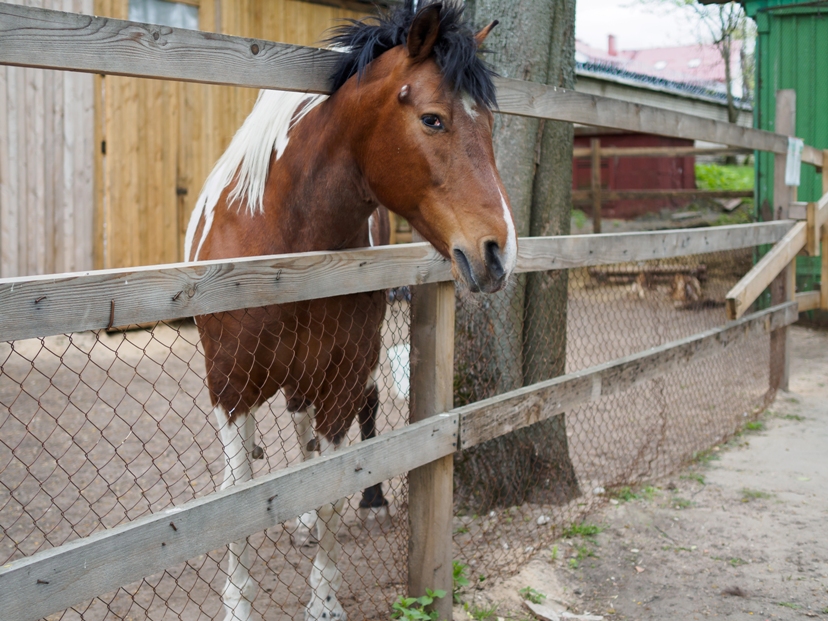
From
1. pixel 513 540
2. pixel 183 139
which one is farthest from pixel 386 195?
pixel 183 139

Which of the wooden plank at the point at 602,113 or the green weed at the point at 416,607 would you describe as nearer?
the green weed at the point at 416,607

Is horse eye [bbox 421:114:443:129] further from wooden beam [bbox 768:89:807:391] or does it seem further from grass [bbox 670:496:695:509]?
wooden beam [bbox 768:89:807:391]

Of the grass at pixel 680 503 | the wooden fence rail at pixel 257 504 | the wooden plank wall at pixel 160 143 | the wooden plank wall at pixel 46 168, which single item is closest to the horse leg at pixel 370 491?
the wooden fence rail at pixel 257 504

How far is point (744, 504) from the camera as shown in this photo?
3.81m

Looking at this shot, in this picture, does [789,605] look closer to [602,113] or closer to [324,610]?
[324,610]

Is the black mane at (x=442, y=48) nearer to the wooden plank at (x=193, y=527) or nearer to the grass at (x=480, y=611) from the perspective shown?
the wooden plank at (x=193, y=527)

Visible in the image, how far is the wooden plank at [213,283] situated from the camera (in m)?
1.46

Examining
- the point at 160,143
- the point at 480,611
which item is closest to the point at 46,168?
the point at 160,143

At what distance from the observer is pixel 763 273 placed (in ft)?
14.6

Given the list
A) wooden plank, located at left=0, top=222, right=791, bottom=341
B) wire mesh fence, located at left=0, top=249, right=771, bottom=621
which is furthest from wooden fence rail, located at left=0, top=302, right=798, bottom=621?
wooden plank, located at left=0, top=222, right=791, bottom=341

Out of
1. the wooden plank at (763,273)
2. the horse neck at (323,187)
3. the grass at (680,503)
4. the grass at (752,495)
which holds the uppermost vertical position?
the horse neck at (323,187)

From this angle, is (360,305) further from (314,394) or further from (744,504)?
(744,504)

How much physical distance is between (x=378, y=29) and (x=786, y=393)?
486 cm

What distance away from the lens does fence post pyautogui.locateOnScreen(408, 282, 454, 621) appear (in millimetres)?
2564
